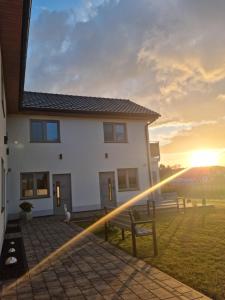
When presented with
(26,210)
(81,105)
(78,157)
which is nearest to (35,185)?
(26,210)

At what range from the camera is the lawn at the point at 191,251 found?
4.68 meters

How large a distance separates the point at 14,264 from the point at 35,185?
8.74 m

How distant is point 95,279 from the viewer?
4945 millimetres

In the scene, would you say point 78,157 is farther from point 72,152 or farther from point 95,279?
point 95,279

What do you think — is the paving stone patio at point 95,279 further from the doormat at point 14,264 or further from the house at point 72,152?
the house at point 72,152

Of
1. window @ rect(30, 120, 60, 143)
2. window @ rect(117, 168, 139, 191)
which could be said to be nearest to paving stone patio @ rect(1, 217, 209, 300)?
window @ rect(30, 120, 60, 143)

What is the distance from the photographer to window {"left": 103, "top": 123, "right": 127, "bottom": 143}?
16969mm

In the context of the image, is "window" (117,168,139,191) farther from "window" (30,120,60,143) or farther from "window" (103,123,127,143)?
"window" (30,120,60,143)

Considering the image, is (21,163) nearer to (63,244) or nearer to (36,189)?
(36,189)

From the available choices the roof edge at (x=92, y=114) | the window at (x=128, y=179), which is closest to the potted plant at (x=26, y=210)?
the roof edge at (x=92, y=114)

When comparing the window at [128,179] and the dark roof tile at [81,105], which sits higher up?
the dark roof tile at [81,105]

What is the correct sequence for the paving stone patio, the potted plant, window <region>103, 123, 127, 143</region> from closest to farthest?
the paving stone patio
the potted plant
window <region>103, 123, 127, 143</region>

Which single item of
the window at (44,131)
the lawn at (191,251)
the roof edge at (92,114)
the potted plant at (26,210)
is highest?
the roof edge at (92,114)

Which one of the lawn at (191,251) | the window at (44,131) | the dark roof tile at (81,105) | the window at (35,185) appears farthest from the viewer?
the dark roof tile at (81,105)
